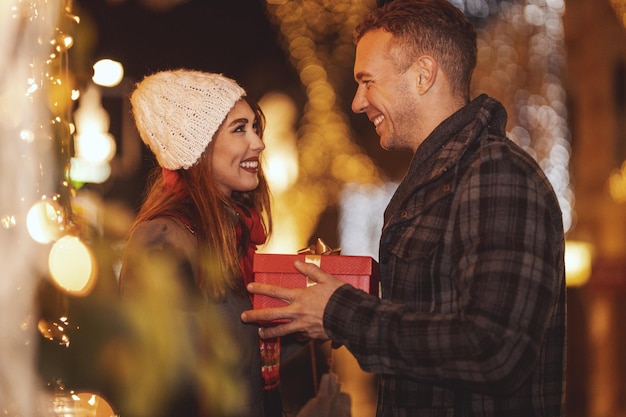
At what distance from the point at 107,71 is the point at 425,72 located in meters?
1.57

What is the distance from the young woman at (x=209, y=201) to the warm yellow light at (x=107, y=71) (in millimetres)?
145

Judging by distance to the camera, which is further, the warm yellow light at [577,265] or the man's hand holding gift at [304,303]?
the warm yellow light at [577,265]

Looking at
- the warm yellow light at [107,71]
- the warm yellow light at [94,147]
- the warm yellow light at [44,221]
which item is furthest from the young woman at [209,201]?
the warm yellow light at [94,147]

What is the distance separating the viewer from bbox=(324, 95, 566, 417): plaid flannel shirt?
2.26m

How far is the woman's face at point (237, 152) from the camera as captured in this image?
3.56 metres

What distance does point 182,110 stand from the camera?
3.47m

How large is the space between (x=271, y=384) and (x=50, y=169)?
4.51 feet

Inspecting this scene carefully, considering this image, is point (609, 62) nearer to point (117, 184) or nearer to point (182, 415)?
point (117, 184)

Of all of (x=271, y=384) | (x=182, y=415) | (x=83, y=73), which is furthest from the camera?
(x=271, y=384)

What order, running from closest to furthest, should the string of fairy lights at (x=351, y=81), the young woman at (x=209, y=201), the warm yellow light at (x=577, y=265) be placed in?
the young woman at (x=209, y=201) → the string of fairy lights at (x=351, y=81) → the warm yellow light at (x=577, y=265)

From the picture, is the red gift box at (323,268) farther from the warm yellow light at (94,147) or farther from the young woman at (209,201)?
the warm yellow light at (94,147)

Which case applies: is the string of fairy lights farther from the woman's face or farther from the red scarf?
the red scarf

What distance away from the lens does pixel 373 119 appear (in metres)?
3.06

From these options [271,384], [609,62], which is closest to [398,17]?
[271,384]
